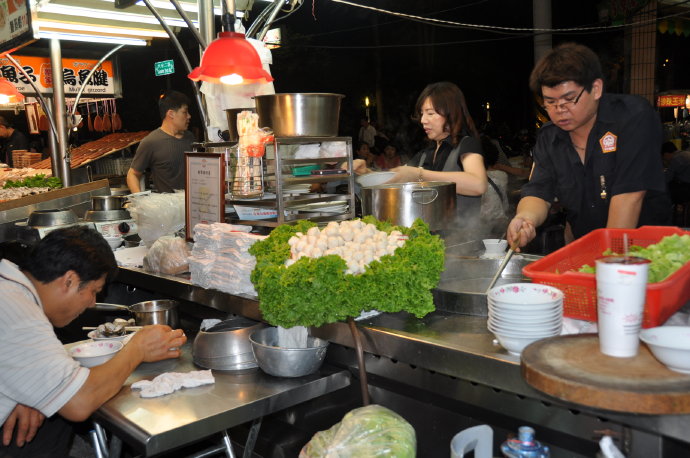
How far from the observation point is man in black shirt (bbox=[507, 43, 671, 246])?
288 centimetres

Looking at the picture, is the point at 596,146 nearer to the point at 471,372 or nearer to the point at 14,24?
the point at 471,372

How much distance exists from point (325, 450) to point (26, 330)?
3.99 feet

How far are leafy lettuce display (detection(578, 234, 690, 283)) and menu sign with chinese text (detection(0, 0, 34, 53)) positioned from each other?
5.61 meters

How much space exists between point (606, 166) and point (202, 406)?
2257mm

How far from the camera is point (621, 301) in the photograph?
1413 millimetres

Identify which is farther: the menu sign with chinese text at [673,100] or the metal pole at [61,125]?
the menu sign with chinese text at [673,100]

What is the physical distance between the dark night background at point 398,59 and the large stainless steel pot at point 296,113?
55.9ft

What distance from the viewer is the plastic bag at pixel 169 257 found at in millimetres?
3434

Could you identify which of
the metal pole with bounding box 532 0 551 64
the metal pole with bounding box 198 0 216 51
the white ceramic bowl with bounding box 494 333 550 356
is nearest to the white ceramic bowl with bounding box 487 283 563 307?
the white ceramic bowl with bounding box 494 333 550 356

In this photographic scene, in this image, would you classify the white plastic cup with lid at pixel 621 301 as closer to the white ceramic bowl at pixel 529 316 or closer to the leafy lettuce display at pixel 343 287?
the white ceramic bowl at pixel 529 316

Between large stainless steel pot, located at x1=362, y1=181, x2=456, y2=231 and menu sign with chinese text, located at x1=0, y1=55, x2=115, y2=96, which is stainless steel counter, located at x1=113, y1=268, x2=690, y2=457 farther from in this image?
menu sign with chinese text, located at x1=0, y1=55, x2=115, y2=96

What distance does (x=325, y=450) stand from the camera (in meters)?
1.84

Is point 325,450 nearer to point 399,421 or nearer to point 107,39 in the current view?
point 399,421

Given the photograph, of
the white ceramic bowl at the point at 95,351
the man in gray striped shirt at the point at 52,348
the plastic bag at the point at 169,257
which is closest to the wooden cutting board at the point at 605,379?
the man in gray striped shirt at the point at 52,348
